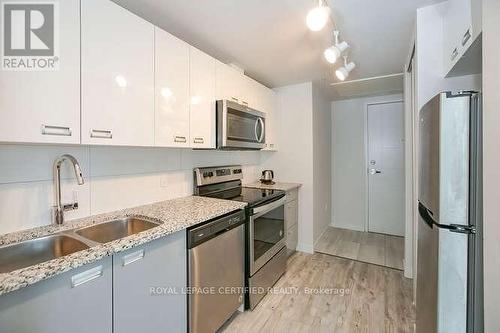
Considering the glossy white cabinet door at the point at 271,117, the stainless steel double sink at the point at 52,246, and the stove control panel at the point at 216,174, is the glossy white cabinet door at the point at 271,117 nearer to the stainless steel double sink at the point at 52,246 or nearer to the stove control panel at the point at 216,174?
the stove control panel at the point at 216,174

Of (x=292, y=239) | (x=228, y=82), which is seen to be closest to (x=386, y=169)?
(x=292, y=239)

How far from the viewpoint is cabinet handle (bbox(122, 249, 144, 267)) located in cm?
111

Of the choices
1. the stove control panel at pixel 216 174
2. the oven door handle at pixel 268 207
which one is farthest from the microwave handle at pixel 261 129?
the oven door handle at pixel 268 207

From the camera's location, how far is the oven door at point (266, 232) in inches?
77.6

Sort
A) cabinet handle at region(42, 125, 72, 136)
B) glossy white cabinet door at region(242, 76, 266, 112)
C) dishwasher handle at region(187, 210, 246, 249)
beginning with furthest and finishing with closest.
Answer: glossy white cabinet door at region(242, 76, 266, 112) → dishwasher handle at region(187, 210, 246, 249) → cabinet handle at region(42, 125, 72, 136)

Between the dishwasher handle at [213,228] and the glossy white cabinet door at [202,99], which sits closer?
the dishwasher handle at [213,228]

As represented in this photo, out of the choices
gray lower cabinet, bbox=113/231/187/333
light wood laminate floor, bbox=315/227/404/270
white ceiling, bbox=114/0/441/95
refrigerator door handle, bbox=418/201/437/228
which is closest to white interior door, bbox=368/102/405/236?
light wood laminate floor, bbox=315/227/404/270

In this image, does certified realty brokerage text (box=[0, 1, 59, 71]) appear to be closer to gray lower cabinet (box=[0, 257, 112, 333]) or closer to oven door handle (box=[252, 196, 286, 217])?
gray lower cabinet (box=[0, 257, 112, 333])

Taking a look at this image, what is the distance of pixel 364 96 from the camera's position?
151 inches

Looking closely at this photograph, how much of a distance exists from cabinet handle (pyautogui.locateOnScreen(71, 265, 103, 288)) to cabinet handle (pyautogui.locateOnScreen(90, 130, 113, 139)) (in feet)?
2.11

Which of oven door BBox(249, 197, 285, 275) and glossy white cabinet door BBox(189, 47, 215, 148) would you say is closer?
glossy white cabinet door BBox(189, 47, 215, 148)

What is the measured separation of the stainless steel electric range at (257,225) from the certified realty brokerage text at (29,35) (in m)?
1.34

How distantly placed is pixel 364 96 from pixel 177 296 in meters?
3.87

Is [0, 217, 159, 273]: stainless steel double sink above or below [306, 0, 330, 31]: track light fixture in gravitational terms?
below
